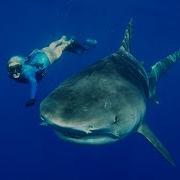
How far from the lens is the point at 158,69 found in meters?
9.62

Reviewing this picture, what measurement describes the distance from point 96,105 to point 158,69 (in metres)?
5.16

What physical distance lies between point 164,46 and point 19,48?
28764 millimetres

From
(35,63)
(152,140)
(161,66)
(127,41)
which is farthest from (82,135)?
(35,63)

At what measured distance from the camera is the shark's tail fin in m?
8.64

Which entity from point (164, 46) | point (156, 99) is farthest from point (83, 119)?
point (164, 46)

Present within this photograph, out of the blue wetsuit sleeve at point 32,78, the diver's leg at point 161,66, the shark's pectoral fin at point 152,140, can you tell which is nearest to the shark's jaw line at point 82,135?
the shark's pectoral fin at point 152,140

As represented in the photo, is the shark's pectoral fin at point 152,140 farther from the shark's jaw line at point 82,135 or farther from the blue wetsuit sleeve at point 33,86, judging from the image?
the blue wetsuit sleeve at point 33,86

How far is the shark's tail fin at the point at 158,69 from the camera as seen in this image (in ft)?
28.3

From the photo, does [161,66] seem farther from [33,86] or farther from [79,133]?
[79,133]

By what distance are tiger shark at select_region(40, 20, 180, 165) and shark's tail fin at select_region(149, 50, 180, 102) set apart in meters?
2.23

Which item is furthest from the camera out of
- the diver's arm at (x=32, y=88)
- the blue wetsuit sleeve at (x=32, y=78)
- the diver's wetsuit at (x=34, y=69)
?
the diver's wetsuit at (x=34, y=69)

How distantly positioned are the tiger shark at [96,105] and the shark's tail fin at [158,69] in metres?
2.23

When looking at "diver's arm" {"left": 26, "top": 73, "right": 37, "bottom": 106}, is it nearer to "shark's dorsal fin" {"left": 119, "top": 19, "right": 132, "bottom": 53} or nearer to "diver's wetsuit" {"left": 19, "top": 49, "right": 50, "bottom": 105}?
"diver's wetsuit" {"left": 19, "top": 49, "right": 50, "bottom": 105}

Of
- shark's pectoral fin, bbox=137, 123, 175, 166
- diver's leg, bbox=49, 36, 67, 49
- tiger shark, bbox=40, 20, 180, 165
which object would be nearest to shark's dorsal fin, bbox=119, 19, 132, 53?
tiger shark, bbox=40, 20, 180, 165
